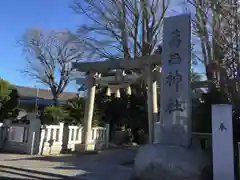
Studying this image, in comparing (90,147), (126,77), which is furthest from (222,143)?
(126,77)

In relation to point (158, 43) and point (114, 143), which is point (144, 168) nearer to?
point (114, 143)

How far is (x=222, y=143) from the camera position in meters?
7.27

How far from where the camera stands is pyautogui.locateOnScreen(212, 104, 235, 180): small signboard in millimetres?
7152

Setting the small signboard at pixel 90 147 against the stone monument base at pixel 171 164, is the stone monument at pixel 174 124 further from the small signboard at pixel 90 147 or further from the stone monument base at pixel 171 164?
the small signboard at pixel 90 147

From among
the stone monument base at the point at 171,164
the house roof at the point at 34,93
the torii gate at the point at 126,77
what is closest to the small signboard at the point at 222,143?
the stone monument base at the point at 171,164

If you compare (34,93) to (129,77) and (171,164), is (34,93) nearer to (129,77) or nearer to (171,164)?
(129,77)

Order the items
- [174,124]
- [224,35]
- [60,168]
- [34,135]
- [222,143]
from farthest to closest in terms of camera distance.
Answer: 1. [34,135]
2. [224,35]
3. [60,168]
4. [174,124]
5. [222,143]

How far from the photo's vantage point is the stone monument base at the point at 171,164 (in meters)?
7.35

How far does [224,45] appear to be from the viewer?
9992 mm

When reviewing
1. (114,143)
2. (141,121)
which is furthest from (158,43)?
(114,143)

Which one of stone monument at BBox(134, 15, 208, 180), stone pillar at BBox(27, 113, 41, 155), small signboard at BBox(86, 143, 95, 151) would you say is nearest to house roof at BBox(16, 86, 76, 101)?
small signboard at BBox(86, 143, 95, 151)

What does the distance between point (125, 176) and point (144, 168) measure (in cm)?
86

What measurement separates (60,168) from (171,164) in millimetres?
3527

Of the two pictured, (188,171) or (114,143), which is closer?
(188,171)
